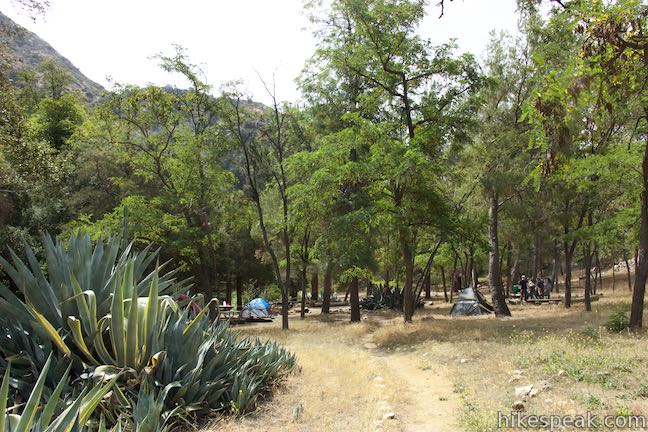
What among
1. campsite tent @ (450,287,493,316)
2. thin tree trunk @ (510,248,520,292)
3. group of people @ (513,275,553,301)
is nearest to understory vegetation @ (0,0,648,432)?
group of people @ (513,275,553,301)

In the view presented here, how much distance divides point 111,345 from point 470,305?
18984mm

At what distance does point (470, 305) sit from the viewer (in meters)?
21.6

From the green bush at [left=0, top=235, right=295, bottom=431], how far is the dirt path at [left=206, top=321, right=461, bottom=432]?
1.67ft

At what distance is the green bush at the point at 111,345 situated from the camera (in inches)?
190

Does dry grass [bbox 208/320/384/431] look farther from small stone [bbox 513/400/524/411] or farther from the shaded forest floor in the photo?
small stone [bbox 513/400/524/411]

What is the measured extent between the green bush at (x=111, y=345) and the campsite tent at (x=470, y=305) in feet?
56.6

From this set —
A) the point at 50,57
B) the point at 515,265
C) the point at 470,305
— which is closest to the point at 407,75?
the point at 470,305

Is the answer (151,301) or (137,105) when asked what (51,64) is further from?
(151,301)

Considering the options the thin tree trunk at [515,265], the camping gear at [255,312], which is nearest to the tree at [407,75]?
the camping gear at [255,312]

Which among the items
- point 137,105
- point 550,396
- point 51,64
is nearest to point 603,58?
point 550,396

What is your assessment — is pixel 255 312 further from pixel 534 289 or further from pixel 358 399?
pixel 358 399

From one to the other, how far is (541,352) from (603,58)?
5.12 m

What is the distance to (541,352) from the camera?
7844 mm

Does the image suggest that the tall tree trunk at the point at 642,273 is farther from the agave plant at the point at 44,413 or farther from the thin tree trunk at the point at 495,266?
the agave plant at the point at 44,413
